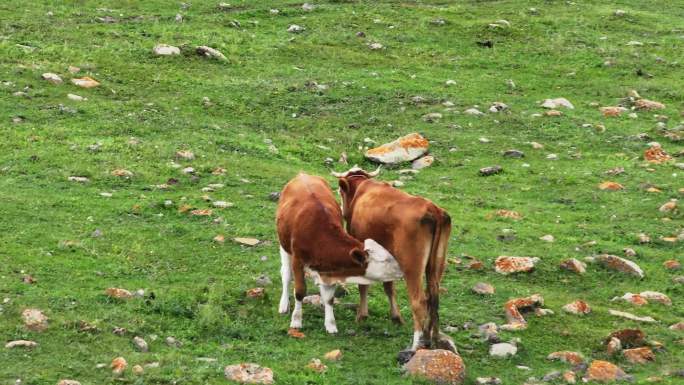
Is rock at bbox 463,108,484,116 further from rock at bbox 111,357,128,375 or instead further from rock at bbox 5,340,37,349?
rock at bbox 5,340,37,349

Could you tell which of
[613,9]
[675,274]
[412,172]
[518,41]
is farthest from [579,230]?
[613,9]

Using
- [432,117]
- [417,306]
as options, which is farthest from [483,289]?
[432,117]

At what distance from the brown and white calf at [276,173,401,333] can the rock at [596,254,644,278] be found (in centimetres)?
480

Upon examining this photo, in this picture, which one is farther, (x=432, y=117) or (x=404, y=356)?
(x=432, y=117)

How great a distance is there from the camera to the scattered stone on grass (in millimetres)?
11055

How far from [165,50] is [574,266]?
1530 centimetres

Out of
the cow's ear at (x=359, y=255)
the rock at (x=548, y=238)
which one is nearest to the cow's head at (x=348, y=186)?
the cow's ear at (x=359, y=255)

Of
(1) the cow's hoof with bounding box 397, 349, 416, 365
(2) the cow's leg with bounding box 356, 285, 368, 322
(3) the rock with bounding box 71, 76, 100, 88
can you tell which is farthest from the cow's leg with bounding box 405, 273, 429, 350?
(3) the rock with bounding box 71, 76, 100, 88

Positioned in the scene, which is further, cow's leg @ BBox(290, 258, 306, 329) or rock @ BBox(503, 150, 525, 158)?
rock @ BBox(503, 150, 525, 158)

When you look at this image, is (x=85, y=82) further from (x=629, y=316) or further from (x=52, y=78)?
(x=629, y=316)

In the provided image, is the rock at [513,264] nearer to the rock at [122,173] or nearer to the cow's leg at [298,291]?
the cow's leg at [298,291]

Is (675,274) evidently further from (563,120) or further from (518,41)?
(518,41)

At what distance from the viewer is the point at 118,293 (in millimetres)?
12414

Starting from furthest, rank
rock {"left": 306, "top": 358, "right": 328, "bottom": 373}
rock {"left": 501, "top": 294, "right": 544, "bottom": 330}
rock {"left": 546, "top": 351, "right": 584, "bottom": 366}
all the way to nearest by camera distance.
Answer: rock {"left": 501, "top": 294, "right": 544, "bottom": 330}
rock {"left": 546, "top": 351, "right": 584, "bottom": 366}
rock {"left": 306, "top": 358, "right": 328, "bottom": 373}
